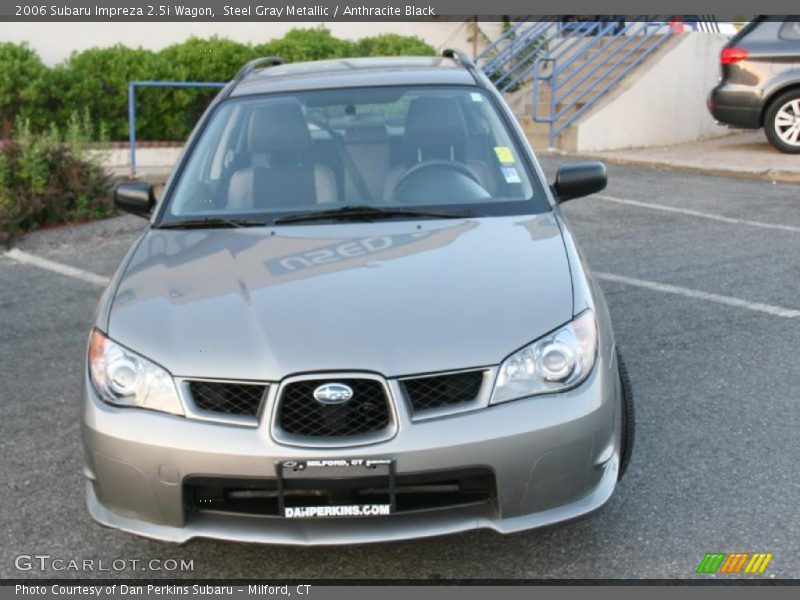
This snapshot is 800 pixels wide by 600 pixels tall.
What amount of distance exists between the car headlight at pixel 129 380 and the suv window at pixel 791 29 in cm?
1171

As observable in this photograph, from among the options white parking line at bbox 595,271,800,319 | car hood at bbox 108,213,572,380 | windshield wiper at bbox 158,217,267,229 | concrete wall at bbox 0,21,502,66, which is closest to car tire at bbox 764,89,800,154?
concrete wall at bbox 0,21,502,66

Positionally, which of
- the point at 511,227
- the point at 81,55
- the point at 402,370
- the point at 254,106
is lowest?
the point at 402,370

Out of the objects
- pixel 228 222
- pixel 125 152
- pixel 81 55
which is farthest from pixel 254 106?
pixel 81 55

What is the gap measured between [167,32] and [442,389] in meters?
13.1

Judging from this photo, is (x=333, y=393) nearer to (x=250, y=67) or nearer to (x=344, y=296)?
(x=344, y=296)

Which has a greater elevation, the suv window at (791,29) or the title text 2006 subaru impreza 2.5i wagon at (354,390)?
the suv window at (791,29)

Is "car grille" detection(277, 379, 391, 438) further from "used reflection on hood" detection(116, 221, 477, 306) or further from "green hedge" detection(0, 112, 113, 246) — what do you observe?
"green hedge" detection(0, 112, 113, 246)

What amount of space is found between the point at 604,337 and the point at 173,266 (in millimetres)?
1635

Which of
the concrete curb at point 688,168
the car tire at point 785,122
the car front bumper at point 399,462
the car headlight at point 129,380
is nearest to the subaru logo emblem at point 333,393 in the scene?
the car front bumper at point 399,462

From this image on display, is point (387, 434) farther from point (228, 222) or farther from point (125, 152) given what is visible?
point (125, 152)

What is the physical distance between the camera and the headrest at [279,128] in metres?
5.00

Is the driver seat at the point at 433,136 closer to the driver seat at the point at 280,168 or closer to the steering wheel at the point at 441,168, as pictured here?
the steering wheel at the point at 441,168

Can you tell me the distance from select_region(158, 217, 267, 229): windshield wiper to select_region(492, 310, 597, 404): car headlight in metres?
1.51

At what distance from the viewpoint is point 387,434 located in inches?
130
